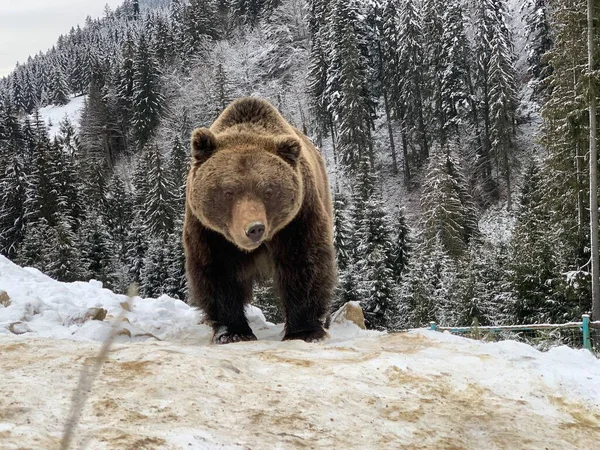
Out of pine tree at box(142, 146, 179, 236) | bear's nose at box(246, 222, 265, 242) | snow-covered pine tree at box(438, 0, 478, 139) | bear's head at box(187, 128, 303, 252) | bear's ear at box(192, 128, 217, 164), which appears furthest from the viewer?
snow-covered pine tree at box(438, 0, 478, 139)

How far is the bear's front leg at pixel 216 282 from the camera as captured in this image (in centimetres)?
563

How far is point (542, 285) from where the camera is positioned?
21938mm

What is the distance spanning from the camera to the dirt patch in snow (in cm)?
255

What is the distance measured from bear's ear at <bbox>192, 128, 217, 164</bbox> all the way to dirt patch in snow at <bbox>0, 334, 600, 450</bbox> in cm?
194

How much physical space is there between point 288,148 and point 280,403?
9.33ft

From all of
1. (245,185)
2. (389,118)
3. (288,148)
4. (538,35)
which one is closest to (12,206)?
(389,118)

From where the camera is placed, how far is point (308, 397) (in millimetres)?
3215

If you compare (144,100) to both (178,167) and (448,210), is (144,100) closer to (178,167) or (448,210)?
(178,167)

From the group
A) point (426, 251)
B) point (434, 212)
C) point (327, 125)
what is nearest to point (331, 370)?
point (426, 251)

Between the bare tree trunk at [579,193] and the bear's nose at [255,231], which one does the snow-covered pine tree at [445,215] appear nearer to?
the bare tree trunk at [579,193]

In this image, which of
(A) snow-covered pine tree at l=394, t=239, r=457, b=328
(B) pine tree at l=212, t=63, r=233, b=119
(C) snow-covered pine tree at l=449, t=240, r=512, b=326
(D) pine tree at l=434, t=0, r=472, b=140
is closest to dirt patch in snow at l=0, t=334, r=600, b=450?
(C) snow-covered pine tree at l=449, t=240, r=512, b=326

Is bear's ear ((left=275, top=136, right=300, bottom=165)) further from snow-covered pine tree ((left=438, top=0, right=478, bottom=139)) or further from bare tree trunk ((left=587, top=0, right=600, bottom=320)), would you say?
snow-covered pine tree ((left=438, top=0, right=478, bottom=139))

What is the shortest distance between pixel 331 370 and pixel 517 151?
164ft

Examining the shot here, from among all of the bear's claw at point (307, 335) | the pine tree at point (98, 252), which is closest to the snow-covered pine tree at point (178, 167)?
the pine tree at point (98, 252)
